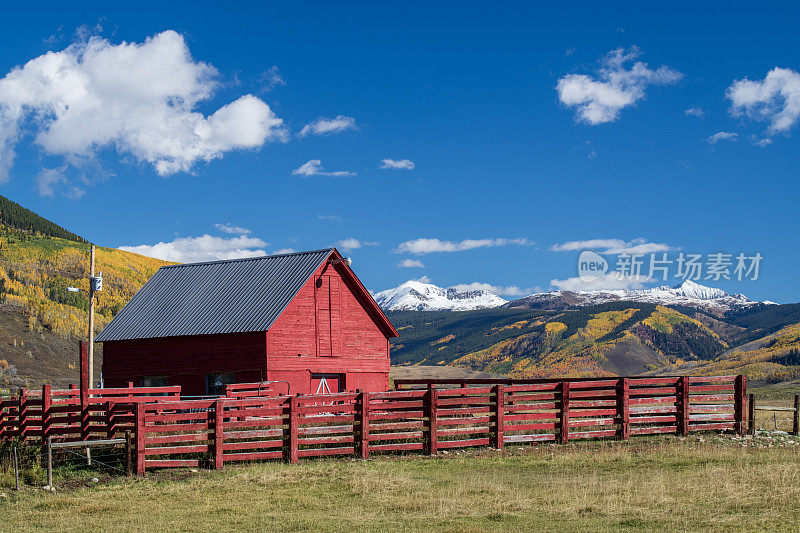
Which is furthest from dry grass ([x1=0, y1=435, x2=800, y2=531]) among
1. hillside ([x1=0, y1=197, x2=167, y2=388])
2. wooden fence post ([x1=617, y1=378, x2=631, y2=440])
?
hillside ([x1=0, y1=197, x2=167, y2=388])

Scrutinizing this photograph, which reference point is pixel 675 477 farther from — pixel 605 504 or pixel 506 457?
pixel 506 457

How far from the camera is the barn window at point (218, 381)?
40.7 meters

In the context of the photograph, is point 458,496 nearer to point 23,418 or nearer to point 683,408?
point 683,408

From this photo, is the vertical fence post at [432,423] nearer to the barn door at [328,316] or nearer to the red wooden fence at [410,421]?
the red wooden fence at [410,421]

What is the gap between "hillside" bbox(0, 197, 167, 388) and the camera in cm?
8356

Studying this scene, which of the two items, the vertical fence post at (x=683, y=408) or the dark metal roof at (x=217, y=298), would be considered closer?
the vertical fence post at (x=683, y=408)

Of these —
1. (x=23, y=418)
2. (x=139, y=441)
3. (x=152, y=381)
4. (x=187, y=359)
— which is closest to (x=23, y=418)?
(x=23, y=418)

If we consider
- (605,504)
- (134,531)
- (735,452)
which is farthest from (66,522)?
(735,452)

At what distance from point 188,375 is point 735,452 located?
88.9ft

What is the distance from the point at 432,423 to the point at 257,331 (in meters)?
17.1

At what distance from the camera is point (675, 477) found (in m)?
19.2

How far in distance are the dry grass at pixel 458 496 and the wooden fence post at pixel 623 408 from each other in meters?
3.37

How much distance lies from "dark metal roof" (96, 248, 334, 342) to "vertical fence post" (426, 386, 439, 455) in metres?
16.6

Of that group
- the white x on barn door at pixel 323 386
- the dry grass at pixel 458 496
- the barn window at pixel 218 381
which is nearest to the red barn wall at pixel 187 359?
the barn window at pixel 218 381
